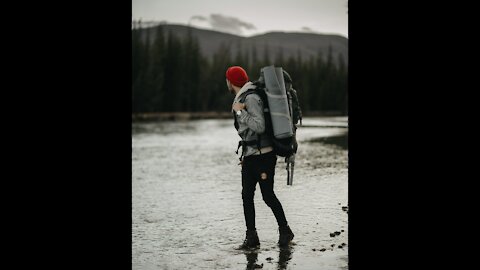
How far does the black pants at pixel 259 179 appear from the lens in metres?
5.14

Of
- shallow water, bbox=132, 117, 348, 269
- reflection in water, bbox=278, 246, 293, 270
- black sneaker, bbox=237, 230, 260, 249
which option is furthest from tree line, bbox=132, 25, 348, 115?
reflection in water, bbox=278, 246, 293, 270

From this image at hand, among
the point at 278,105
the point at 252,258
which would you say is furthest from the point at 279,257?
the point at 278,105

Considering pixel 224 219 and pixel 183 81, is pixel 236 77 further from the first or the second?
pixel 183 81

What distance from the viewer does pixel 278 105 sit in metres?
4.95

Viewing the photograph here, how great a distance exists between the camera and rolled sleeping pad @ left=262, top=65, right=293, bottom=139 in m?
4.93

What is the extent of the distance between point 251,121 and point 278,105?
0.26 metres

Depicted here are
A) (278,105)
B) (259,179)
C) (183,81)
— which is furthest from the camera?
(183,81)

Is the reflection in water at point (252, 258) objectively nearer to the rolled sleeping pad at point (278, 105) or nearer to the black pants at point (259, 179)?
the black pants at point (259, 179)
